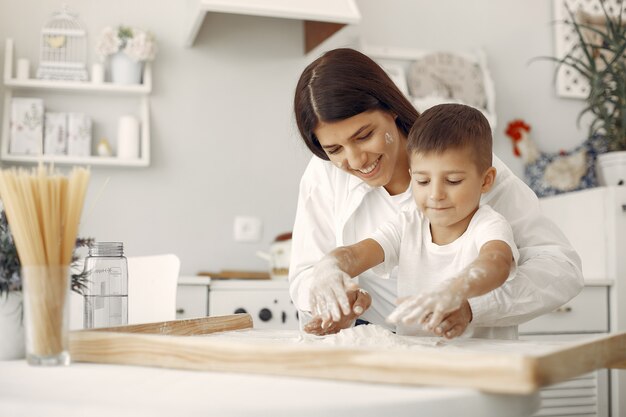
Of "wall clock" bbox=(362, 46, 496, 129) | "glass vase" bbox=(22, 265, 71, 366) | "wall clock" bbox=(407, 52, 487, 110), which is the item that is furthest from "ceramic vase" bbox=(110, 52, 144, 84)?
"glass vase" bbox=(22, 265, 71, 366)

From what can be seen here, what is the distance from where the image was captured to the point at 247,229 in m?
3.09

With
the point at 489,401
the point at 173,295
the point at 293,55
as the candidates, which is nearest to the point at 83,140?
the point at 293,55

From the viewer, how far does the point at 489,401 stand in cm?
73

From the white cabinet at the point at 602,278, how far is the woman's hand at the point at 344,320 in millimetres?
1502

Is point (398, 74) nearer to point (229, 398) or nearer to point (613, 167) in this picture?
point (613, 167)

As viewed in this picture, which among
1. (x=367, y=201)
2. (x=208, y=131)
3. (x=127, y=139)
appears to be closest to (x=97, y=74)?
(x=127, y=139)

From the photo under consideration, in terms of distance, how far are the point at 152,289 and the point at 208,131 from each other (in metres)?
1.17

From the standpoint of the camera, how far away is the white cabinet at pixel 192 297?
253 cm

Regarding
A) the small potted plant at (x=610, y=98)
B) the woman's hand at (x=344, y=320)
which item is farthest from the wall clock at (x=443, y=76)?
the woman's hand at (x=344, y=320)

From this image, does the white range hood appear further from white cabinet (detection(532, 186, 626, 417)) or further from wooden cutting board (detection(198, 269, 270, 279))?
white cabinet (detection(532, 186, 626, 417))

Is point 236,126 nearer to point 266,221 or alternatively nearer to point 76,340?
point 266,221

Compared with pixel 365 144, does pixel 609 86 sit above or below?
above

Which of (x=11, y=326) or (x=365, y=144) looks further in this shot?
(x=365, y=144)

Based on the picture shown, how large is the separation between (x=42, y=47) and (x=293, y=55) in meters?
1.00
